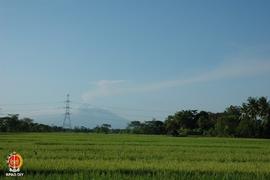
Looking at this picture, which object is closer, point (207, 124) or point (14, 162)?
point (14, 162)

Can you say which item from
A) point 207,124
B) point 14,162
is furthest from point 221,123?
point 14,162

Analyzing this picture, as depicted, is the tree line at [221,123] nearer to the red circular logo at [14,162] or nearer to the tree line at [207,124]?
the tree line at [207,124]

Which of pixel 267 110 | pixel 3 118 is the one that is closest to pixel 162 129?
pixel 267 110

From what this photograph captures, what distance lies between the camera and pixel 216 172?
15.9 m

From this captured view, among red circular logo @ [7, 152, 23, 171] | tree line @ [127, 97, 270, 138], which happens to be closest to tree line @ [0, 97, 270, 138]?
tree line @ [127, 97, 270, 138]

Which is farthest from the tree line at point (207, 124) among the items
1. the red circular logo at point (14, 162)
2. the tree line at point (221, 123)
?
the red circular logo at point (14, 162)

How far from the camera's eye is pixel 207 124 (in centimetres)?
10725

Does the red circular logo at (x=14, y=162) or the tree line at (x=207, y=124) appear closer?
the red circular logo at (x=14, y=162)

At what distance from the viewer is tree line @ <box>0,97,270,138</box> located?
8944 cm

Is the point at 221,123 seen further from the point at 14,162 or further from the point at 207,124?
the point at 14,162

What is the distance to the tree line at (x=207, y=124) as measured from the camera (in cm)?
8944

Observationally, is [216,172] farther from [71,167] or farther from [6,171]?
[6,171]

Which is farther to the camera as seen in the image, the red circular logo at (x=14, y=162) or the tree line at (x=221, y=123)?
the tree line at (x=221, y=123)

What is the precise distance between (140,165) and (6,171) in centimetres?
514
